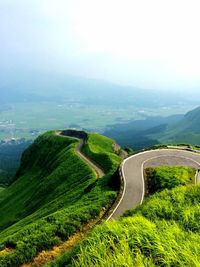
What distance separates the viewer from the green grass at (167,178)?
39.8 meters

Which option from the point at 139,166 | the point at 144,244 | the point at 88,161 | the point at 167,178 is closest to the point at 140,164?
the point at 139,166

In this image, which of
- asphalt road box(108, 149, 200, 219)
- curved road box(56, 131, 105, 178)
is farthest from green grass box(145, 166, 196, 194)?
curved road box(56, 131, 105, 178)

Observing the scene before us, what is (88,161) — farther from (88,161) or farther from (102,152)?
(102,152)

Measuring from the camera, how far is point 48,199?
61906mm

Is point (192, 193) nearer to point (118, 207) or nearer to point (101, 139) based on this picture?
point (118, 207)

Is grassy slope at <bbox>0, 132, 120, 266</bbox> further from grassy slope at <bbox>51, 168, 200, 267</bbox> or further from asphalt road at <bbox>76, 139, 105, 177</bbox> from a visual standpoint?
grassy slope at <bbox>51, 168, 200, 267</bbox>

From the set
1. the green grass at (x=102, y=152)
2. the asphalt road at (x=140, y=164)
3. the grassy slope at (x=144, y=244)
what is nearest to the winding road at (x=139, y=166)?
the asphalt road at (x=140, y=164)

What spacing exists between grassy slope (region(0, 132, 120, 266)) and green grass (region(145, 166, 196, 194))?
15.9 ft

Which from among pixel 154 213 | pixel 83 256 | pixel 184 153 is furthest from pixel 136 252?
pixel 184 153

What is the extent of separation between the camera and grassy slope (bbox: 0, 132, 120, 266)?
1282 inches

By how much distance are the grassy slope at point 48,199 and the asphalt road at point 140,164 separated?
6.95 ft

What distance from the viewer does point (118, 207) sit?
120ft

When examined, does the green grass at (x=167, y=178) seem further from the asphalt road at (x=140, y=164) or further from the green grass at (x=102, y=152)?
the green grass at (x=102, y=152)

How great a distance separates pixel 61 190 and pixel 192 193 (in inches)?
1778
